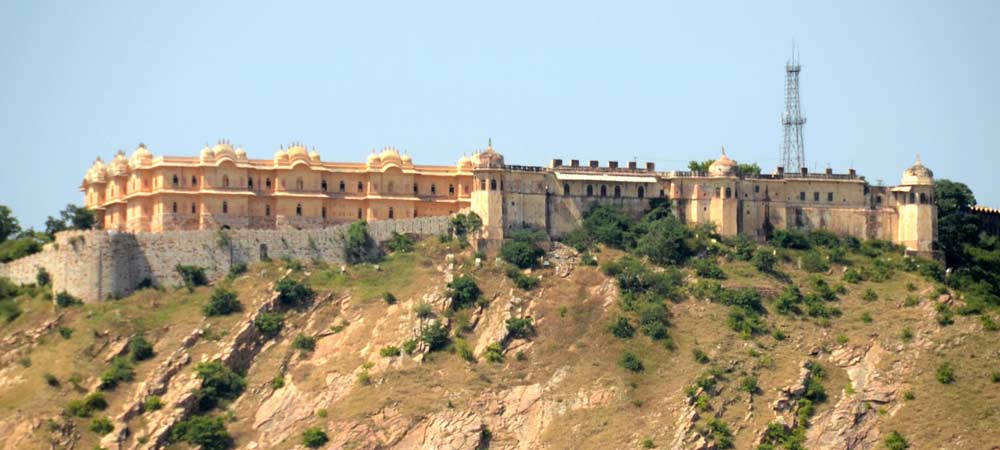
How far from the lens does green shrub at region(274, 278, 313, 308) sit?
317 feet

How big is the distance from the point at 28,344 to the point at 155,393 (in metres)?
7.34

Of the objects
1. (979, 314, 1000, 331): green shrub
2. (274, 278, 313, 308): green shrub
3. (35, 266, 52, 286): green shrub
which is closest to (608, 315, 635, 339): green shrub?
(274, 278, 313, 308): green shrub

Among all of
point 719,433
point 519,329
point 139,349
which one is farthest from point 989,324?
point 139,349

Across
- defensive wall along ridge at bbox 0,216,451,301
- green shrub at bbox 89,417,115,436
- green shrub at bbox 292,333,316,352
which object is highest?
defensive wall along ridge at bbox 0,216,451,301

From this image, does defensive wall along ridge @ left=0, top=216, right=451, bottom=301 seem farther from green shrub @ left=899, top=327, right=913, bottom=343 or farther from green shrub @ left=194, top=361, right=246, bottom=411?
green shrub @ left=899, top=327, right=913, bottom=343

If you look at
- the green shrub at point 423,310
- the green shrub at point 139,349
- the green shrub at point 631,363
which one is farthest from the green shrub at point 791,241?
the green shrub at point 139,349

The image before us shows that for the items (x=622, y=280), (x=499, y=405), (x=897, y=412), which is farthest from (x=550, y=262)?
(x=897, y=412)

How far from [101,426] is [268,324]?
9.50 m

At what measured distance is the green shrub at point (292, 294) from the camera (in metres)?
96.5

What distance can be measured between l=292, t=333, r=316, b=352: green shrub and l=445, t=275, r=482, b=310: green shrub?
6402mm

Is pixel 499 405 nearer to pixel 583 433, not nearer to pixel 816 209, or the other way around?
pixel 583 433

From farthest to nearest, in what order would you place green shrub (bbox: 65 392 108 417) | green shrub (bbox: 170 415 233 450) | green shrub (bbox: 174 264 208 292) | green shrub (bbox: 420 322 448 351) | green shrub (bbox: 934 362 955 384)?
green shrub (bbox: 174 264 208 292), green shrub (bbox: 420 322 448 351), green shrub (bbox: 934 362 955 384), green shrub (bbox: 65 392 108 417), green shrub (bbox: 170 415 233 450)

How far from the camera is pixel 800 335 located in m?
94.4

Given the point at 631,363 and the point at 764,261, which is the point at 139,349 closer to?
the point at 631,363
